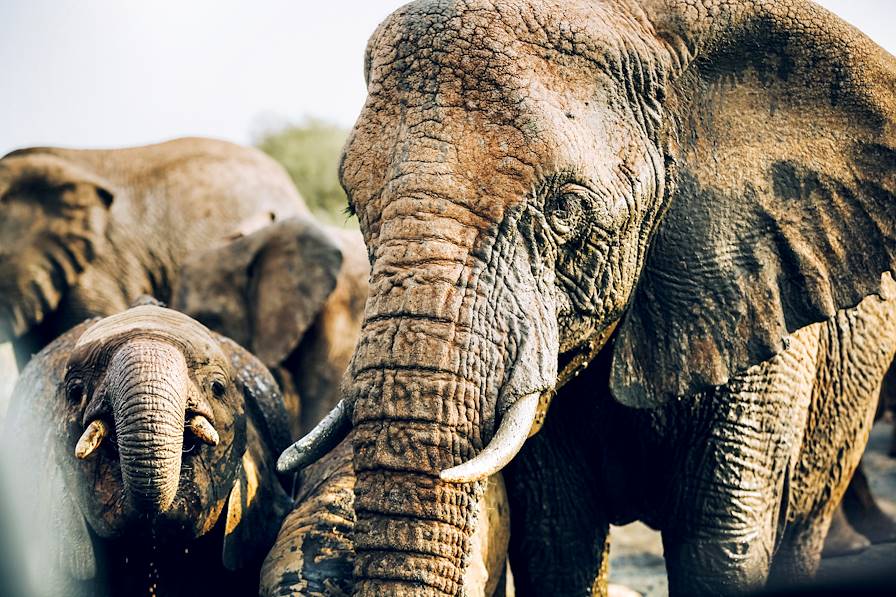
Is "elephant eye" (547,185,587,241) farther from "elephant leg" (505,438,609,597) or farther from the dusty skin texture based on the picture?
"elephant leg" (505,438,609,597)

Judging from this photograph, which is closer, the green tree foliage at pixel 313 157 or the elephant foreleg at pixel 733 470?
the elephant foreleg at pixel 733 470

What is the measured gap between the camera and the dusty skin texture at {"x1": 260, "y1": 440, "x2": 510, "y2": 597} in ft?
10.3

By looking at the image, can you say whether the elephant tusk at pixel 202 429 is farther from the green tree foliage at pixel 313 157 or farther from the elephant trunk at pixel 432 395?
the green tree foliage at pixel 313 157

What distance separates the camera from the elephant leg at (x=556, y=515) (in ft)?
11.3

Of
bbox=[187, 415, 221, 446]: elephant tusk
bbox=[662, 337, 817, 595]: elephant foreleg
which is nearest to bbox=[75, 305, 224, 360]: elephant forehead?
bbox=[187, 415, 221, 446]: elephant tusk

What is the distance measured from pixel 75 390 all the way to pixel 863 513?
137 inches

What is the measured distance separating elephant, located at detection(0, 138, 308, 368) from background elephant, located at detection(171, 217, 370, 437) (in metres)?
0.73

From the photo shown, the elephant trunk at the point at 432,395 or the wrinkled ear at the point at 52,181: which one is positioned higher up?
the elephant trunk at the point at 432,395

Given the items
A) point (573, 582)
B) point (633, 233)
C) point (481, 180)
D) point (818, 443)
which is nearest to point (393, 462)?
point (481, 180)

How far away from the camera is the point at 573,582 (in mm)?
3604

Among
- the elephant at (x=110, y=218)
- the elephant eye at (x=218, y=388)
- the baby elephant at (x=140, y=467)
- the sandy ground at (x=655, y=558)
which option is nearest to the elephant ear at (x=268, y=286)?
the elephant at (x=110, y=218)

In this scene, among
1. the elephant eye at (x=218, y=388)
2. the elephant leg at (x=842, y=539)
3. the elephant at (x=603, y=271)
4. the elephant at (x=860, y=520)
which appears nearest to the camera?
the elephant at (x=603, y=271)

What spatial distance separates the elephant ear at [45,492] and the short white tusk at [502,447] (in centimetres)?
134

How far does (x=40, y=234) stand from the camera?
7.27 metres
